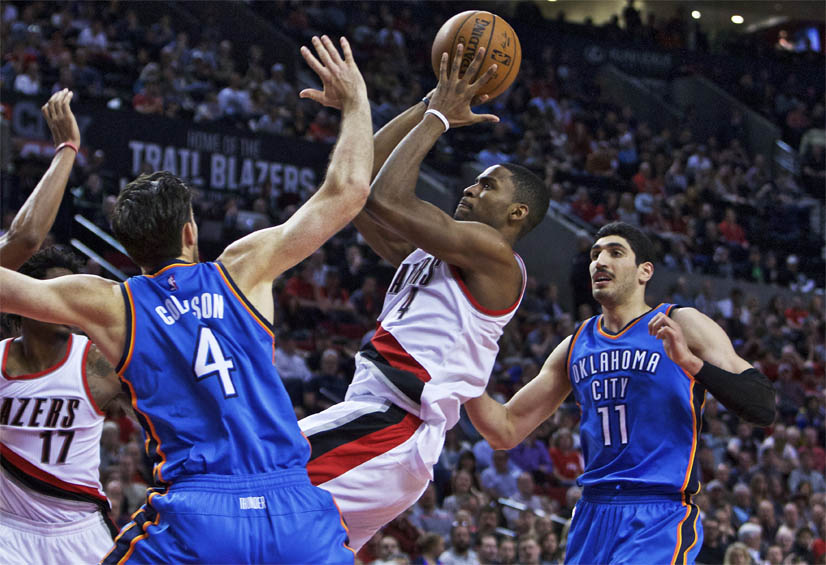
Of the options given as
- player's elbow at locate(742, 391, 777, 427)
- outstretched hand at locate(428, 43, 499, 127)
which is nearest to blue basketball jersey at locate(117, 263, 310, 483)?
outstretched hand at locate(428, 43, 499, 127)

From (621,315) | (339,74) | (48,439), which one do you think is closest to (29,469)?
(48,439)

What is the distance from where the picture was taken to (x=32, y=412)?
4.32 m

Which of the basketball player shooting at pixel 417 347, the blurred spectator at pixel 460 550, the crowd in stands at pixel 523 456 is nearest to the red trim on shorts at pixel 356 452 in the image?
the basketball player shooting at pixel 417 347

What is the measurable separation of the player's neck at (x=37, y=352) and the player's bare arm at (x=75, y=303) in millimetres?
1461

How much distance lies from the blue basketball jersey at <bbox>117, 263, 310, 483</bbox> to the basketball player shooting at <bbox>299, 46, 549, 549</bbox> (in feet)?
2.52

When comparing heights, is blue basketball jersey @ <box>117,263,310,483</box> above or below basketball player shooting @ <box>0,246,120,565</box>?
above

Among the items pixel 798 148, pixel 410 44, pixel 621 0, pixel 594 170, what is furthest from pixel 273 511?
pixel 621 0

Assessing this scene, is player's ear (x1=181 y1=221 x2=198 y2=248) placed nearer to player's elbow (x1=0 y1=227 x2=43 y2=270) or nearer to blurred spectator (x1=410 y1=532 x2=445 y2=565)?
player's elbow (x1=0 y1=227 x2=43 y2=270)

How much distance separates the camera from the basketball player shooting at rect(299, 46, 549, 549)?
3859mm

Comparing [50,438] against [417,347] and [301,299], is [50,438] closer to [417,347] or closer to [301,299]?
[417,347]

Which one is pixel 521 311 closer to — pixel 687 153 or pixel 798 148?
pixel 687 153

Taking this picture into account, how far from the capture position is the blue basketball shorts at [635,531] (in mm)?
4266

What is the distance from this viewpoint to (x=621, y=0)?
92.0 ft

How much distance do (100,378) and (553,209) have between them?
42.4ft
